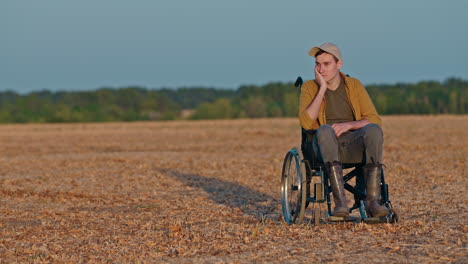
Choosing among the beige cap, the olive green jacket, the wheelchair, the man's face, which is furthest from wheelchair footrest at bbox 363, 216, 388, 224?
the beige cap

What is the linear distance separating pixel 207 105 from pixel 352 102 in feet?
183

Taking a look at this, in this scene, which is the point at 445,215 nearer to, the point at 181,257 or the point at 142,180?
the point at 181,257

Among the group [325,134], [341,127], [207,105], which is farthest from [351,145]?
[207,105]

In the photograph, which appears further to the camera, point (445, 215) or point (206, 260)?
point (445, 215)

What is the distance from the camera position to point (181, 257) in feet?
18.2

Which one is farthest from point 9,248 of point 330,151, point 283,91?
point 283,91

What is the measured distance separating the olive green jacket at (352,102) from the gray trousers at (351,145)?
0.26 metres

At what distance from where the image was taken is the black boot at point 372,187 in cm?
657

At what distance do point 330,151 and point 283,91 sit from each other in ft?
221

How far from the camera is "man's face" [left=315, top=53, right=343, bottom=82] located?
691 centimetres

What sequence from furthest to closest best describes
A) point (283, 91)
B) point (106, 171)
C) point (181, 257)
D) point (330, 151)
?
point (283, 91) → point (106, 171) → point (330, 151) → point (181, 257)

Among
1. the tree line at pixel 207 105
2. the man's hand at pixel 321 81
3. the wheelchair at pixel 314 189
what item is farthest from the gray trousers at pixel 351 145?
the tree line at pixel 207 105

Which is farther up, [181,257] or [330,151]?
[330,151]

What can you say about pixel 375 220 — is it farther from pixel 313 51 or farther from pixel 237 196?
pixel 237 196
